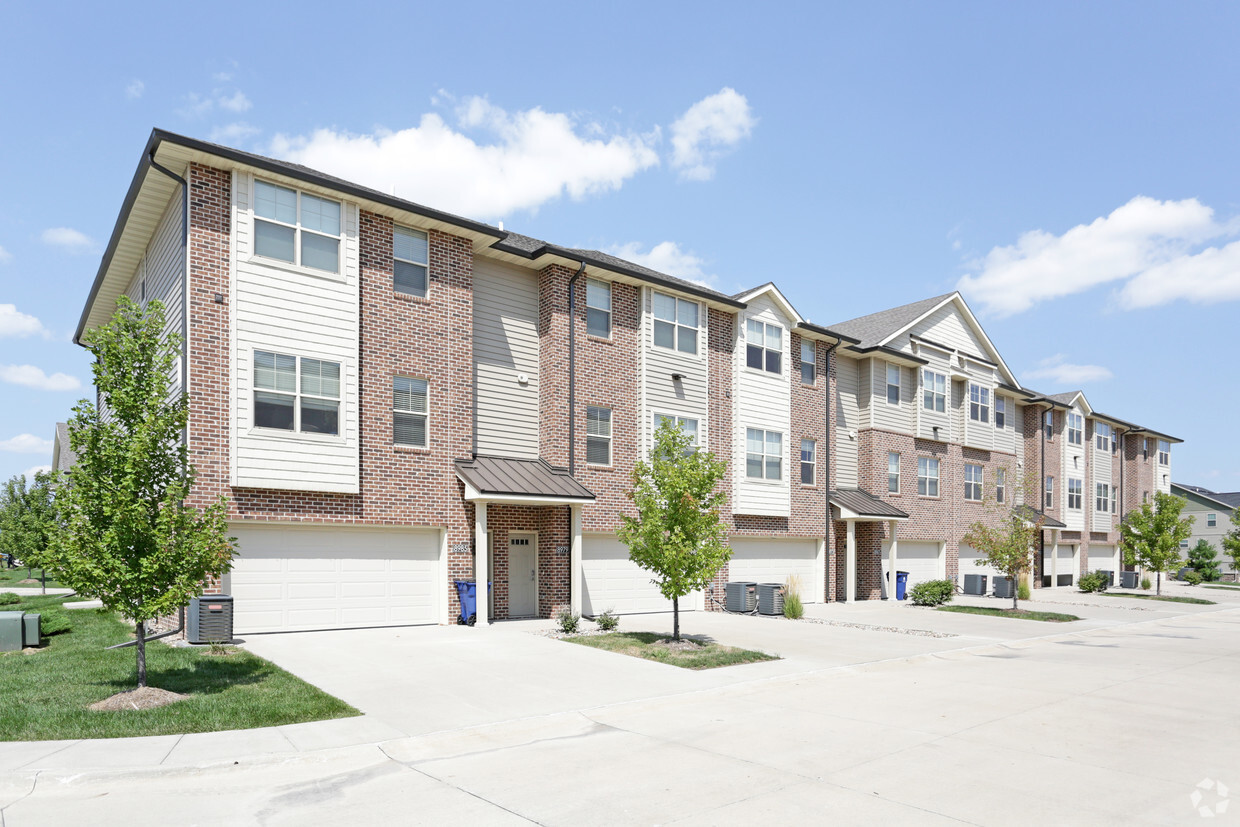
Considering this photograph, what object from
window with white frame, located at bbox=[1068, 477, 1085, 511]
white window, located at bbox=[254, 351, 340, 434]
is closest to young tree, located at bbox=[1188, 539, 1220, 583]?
window with white frame, located at bbox=[1068, 477, 1085, 511]

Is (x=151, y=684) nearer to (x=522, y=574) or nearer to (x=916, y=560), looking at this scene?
(x=522, y=574)

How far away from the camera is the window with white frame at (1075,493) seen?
4422cm

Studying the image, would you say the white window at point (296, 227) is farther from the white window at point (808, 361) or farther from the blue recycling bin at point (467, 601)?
the white window at point (808, 361)

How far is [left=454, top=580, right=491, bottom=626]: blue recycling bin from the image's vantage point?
18.5m

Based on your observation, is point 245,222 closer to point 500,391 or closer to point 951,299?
point 500,391

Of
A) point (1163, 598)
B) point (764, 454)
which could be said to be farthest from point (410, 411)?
point (1163, 598)

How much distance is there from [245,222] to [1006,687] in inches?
630

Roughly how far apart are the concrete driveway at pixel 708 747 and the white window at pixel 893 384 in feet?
53.1

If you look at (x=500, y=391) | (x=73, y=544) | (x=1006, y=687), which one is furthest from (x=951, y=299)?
(x=73, y=544)

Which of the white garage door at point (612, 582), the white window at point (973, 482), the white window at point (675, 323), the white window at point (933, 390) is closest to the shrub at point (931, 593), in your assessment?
the white window at point (933, 390)

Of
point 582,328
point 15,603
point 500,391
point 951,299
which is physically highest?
point 951,299

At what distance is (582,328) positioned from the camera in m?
21.9

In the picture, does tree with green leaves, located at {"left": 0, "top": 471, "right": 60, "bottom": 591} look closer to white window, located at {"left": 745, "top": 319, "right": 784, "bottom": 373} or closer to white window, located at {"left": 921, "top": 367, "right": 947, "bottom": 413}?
white window, located at {"left": 745, "top": 319, "right": 784, "bottom": 373}

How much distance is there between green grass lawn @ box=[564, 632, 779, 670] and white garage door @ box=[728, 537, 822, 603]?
8.72 meters
